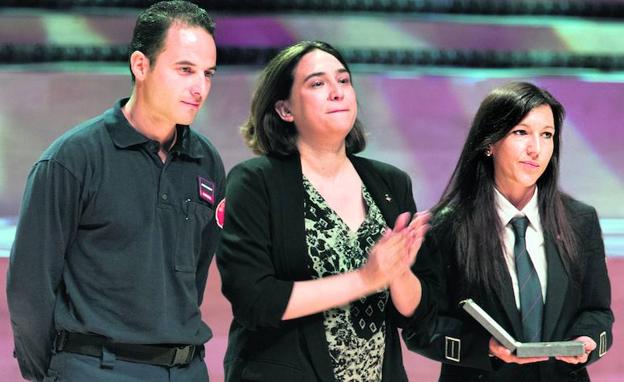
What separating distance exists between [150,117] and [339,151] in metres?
0.45

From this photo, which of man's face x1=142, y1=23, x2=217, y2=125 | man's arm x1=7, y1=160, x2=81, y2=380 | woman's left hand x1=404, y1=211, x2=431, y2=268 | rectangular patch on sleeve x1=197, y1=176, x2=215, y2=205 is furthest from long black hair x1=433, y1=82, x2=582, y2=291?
man's arm x1=7, y1=160, x2=81, y2=380

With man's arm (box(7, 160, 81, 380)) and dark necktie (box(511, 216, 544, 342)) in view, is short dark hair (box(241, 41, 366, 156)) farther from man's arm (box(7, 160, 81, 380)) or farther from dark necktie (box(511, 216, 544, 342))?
dark necktie (box(511, 216, 544, 342))

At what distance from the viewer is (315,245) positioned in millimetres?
2238

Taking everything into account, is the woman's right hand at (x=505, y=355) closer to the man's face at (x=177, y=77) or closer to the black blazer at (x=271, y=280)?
the black blazer at (x=271, y=280)

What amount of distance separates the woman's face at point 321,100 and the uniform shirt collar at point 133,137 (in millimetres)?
242

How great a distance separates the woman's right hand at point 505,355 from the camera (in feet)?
7.60

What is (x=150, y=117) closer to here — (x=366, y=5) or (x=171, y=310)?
(x=171, y=310)

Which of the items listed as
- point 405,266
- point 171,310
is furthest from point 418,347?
point 171,310

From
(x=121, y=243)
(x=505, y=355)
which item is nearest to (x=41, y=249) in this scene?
(x=121, y=243)

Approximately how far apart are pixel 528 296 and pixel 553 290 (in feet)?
0.20

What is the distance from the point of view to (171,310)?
2.12m

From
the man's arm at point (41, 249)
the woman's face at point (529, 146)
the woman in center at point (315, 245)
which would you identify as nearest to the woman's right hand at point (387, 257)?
Result: the woman in center at point (315, 245)

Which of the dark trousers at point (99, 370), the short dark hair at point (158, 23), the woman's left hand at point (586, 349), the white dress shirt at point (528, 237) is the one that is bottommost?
the woman's left hand at point (586, 349)

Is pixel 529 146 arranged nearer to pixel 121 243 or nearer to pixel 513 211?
pixel 513 211
